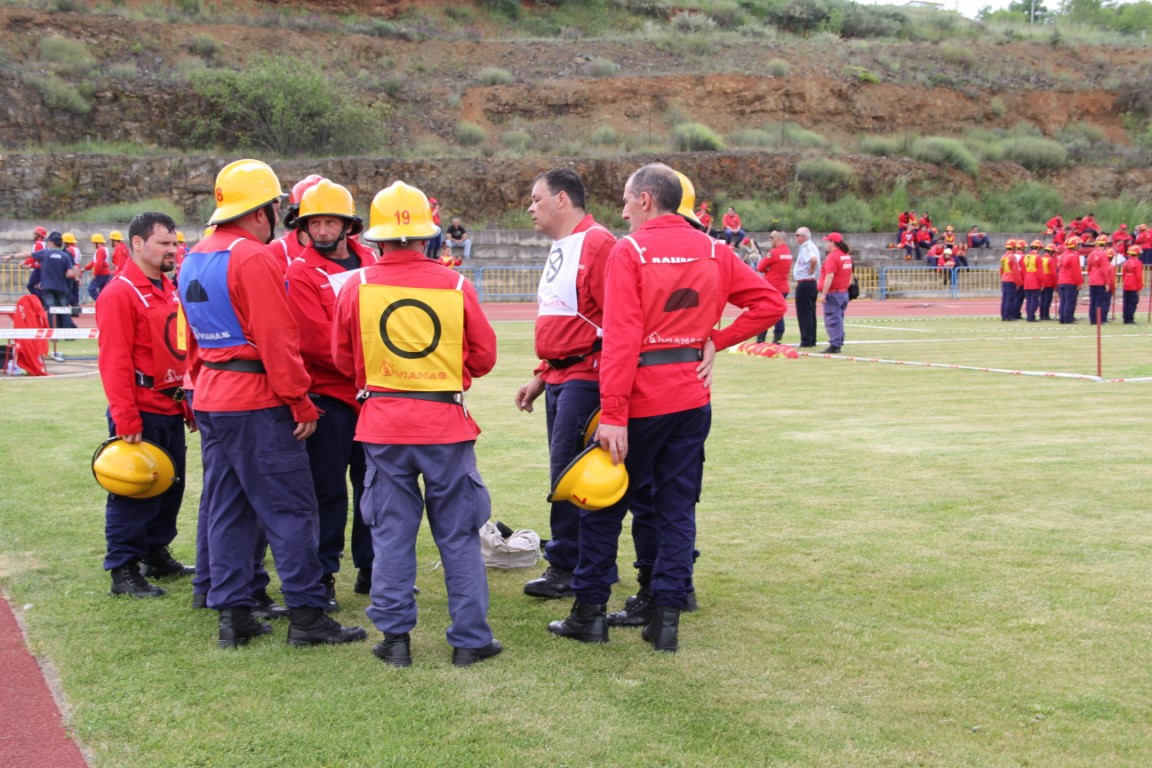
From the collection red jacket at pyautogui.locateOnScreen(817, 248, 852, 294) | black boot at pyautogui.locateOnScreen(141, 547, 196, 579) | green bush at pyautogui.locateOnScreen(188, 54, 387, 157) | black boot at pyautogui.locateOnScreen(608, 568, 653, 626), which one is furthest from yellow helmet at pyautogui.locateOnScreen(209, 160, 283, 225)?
green bush at pyautogui.locateOnScreen(188, 54, 387, 157)

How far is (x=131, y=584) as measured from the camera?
609cm

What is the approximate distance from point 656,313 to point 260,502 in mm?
1979

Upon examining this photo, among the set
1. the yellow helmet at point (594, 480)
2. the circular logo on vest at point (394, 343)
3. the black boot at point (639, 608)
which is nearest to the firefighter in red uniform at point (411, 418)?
the circular logo on vest at point (394, 343)

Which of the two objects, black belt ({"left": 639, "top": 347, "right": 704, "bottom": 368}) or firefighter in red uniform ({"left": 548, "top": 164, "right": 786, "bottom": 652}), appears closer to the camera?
firefighter in red uniform ({"left": 548, "top": 164, "right": 786, "bottom": 652})

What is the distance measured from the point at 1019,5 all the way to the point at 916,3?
1040 inches

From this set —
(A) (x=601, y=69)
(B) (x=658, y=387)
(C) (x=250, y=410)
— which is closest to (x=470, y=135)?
(A) (x=601, y=69)

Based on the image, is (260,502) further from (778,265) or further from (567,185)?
(778,265)

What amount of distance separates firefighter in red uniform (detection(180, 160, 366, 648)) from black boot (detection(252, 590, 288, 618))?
43cm

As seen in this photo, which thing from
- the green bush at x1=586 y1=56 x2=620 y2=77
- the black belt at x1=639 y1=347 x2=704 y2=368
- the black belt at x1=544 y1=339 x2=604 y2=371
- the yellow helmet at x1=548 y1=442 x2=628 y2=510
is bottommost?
the yellow helmet at x1=548 y1=442 x2=628 y2=510

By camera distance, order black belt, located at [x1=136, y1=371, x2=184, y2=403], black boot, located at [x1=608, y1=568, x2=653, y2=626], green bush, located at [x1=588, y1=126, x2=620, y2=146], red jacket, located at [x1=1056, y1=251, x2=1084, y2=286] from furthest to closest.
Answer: green bush, located at [x1=588, y1=126, x2=620, y2=146] → red jacket, located at [x1=1056, y1=251, x2=1084, y2=286] → black belt, located at [x1=136, y1=371, x2=184, y2=403] → black boot, located at [x1=608, y1=568, x2=653, y2=626]

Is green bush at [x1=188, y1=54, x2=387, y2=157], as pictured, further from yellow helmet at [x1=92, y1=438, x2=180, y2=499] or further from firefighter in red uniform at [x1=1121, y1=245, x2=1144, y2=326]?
yellow helmet at [x1=92, y1=438, x2=180, y2=499]

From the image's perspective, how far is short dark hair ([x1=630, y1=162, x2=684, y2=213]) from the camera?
5367 millimetres

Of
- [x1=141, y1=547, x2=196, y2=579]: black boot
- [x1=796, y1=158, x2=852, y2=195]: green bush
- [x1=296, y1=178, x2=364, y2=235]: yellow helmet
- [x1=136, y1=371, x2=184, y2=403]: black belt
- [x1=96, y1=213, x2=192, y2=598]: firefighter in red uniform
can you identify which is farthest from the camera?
[x1=796, y1=158, x2=852, y2=195]: green bush

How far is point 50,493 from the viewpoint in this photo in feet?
27.7
